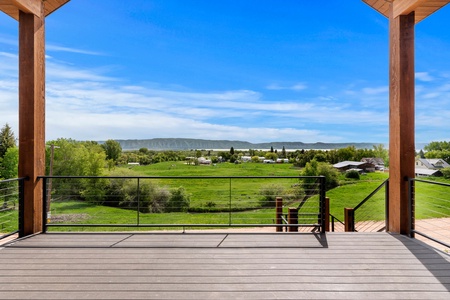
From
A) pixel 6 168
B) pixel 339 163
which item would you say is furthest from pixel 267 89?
pixel 6 168

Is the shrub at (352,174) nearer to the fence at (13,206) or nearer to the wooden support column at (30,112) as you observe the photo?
the fence at (13,206)

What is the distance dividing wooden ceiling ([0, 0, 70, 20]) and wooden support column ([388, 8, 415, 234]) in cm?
442

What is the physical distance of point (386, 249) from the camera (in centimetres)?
330

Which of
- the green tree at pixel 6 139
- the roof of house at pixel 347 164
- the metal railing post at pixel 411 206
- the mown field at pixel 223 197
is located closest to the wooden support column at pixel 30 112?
the metal railing post at pixel 411 206

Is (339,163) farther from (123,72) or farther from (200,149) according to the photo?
(123,72)

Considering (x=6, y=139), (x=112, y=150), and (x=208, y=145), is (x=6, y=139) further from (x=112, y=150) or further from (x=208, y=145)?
(x=208, y=145)

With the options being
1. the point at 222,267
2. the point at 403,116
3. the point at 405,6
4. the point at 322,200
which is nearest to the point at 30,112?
the point at 222,267

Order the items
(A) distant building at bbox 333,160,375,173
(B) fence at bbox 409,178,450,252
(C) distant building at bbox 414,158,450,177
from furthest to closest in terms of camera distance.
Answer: (A) distant building at bbox 333,160,375,173 → (C) distant building at bbox 414,158,450,177 → (B) fence at bbox 409,178,450,252

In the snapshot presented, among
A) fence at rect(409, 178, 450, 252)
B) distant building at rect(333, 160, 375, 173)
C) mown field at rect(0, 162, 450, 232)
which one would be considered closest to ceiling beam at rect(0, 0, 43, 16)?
fence at rect(409, 178, 450, 252)

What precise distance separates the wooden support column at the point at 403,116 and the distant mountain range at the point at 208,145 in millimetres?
14385

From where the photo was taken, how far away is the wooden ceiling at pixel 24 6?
361 cm

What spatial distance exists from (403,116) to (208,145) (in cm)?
1632

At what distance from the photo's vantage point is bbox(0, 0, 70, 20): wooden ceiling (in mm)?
3605

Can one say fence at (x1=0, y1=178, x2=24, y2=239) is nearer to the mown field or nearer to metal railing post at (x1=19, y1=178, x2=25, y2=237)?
metal railing post at (x1=19, y1=178, x2=25, y2=237)
